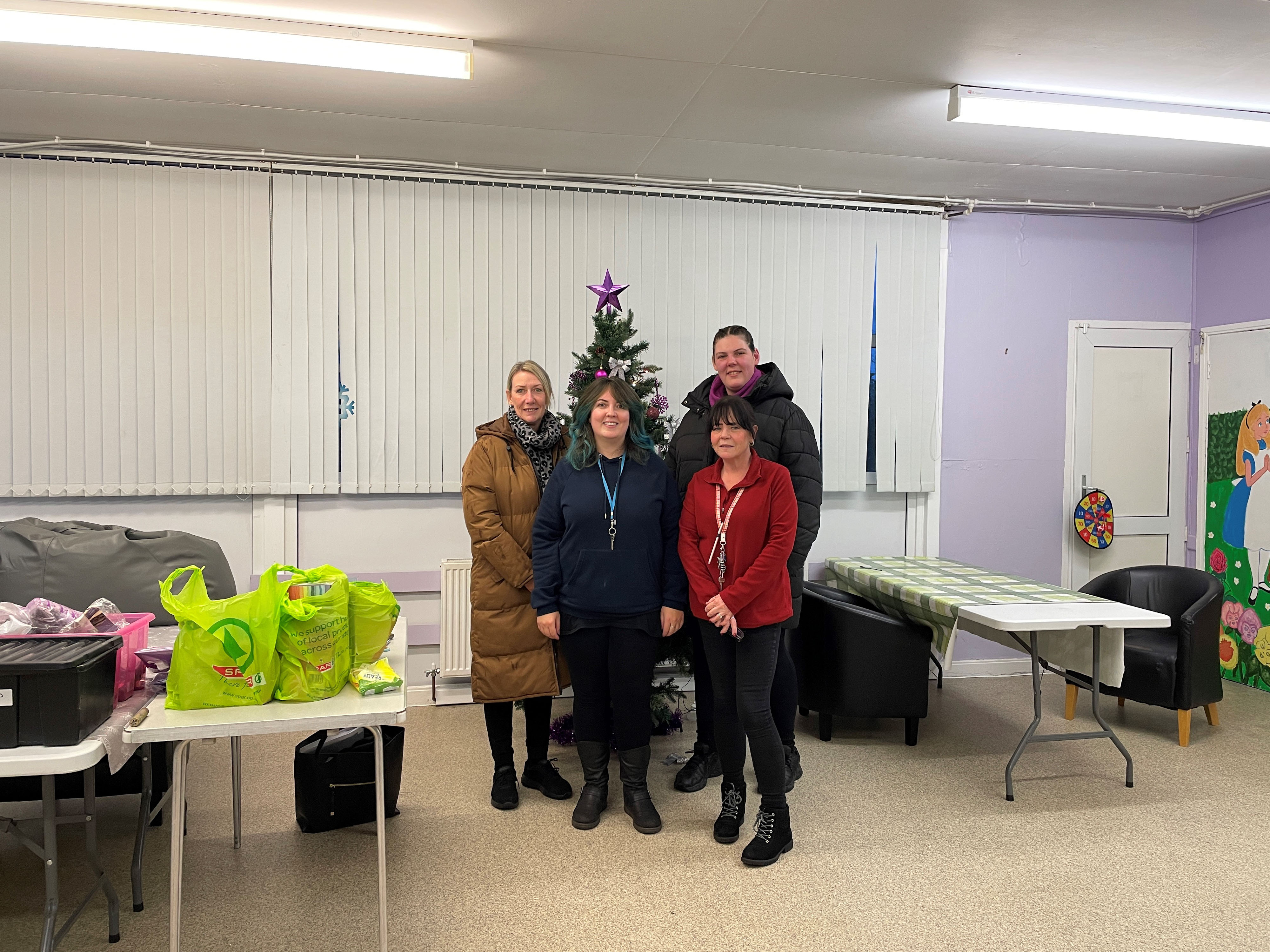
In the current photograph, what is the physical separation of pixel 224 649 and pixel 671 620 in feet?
4.67

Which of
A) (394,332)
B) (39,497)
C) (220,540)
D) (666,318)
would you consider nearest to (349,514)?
(220,540)

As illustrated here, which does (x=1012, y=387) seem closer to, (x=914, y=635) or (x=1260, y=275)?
(x=1260, y=275)

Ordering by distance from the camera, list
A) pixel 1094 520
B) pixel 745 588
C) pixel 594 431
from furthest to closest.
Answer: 1. pixel 1094 520
2. pixel 594 431
3. pixel 745 588

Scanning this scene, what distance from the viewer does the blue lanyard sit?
3.00 metres

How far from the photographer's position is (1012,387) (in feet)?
17.2

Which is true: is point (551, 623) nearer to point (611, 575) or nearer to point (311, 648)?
point (611, 575)

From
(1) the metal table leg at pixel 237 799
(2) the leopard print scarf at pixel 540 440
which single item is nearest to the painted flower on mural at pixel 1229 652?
(2) the leopard print scarf at pixel 540 440

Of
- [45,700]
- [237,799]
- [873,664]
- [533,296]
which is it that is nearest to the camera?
[45,700]

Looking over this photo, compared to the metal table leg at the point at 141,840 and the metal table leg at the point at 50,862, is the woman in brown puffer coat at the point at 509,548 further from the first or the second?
the metal table leg at the point at 50,862

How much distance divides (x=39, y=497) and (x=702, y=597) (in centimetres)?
325

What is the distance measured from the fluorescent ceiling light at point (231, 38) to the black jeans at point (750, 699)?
216 cm

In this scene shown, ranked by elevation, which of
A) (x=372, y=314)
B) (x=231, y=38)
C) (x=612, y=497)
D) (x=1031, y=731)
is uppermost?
(x=231, y=38)

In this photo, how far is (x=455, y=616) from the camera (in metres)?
4.48

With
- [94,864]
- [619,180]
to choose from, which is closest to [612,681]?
[94,864]
